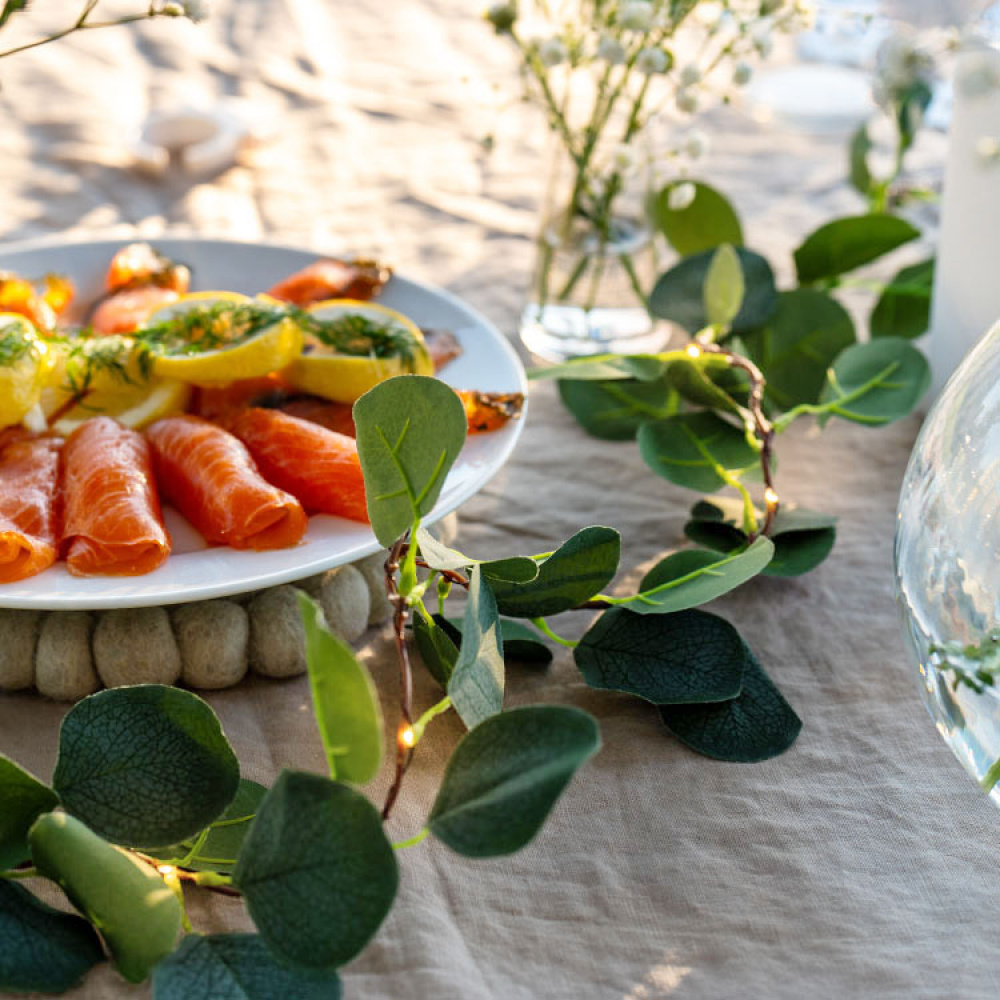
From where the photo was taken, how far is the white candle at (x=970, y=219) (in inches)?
34.8

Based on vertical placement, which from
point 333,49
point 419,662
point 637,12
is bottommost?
point 419,662

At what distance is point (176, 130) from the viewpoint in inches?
56.3

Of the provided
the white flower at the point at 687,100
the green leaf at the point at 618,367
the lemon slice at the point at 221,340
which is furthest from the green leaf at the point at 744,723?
the white flower at the point at 687,100

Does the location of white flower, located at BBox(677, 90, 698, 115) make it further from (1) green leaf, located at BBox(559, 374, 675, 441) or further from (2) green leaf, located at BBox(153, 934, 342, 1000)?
(2) green leaf, located at BBox(153, 934, 342, 1000)

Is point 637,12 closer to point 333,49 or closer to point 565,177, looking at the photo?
point 565,177

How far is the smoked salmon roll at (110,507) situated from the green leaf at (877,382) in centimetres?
47

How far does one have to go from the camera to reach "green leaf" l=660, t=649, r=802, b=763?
691 mm

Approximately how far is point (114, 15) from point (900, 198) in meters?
1.20

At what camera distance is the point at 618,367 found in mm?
886

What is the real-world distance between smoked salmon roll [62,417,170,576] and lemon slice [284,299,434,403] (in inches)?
5.1

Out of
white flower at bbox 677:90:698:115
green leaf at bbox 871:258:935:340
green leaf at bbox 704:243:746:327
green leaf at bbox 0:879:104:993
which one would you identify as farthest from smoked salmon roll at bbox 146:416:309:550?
green leaf at bbox 871:258:935:340

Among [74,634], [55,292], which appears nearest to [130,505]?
[74,634]

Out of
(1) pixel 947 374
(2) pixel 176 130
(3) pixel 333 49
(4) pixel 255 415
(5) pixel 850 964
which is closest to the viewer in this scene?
(5) pixel 850 964

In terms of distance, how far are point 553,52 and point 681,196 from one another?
0.60ft
